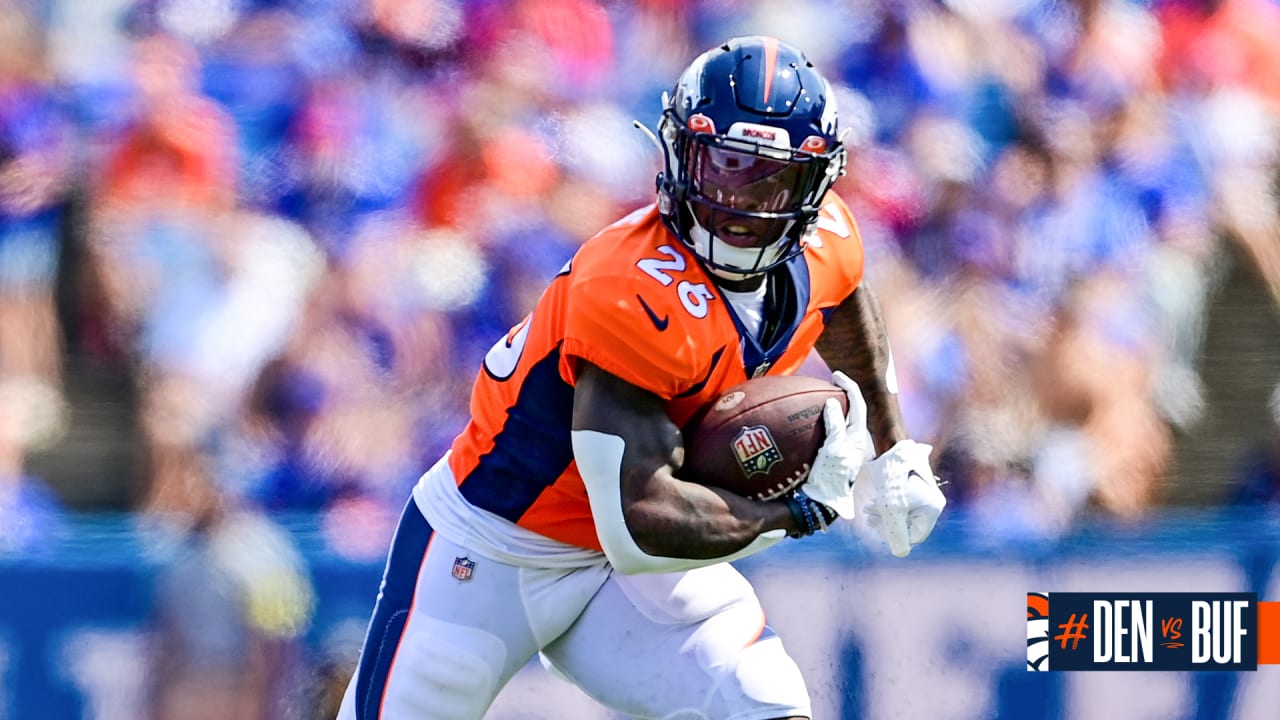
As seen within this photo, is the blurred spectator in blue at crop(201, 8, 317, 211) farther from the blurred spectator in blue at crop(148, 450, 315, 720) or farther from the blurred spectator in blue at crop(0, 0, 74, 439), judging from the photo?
the blurred spectator in blue at crop(148, 450, 315, 720)

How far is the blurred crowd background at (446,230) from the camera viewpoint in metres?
3.82

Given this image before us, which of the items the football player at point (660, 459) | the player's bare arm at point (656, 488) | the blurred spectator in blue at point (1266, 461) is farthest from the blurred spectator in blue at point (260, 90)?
the blurred spectator in blue at point (1266, 461)

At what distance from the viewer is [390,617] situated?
2.69 meters

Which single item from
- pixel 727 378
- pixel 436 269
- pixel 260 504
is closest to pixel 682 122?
pixel 727 378

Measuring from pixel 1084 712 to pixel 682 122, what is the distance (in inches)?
85.1

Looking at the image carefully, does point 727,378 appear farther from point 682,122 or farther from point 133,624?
point 133,624

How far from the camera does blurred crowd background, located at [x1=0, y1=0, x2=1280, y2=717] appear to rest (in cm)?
382

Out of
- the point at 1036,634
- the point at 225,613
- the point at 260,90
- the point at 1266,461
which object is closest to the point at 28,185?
the point at 260,90

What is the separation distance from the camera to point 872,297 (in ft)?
9.56

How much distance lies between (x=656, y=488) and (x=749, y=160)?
0.51m

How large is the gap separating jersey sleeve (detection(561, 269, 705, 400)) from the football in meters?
0.09

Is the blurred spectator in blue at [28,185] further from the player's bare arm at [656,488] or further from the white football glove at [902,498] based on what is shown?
the white football glove at [902,498]

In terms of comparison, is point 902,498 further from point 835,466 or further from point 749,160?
point 749,160

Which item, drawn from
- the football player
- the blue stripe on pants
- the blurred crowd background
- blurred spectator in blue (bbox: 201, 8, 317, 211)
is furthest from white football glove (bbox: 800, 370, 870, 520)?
blurred spectator in blue (bbox: 201, 8, 317, 211)
